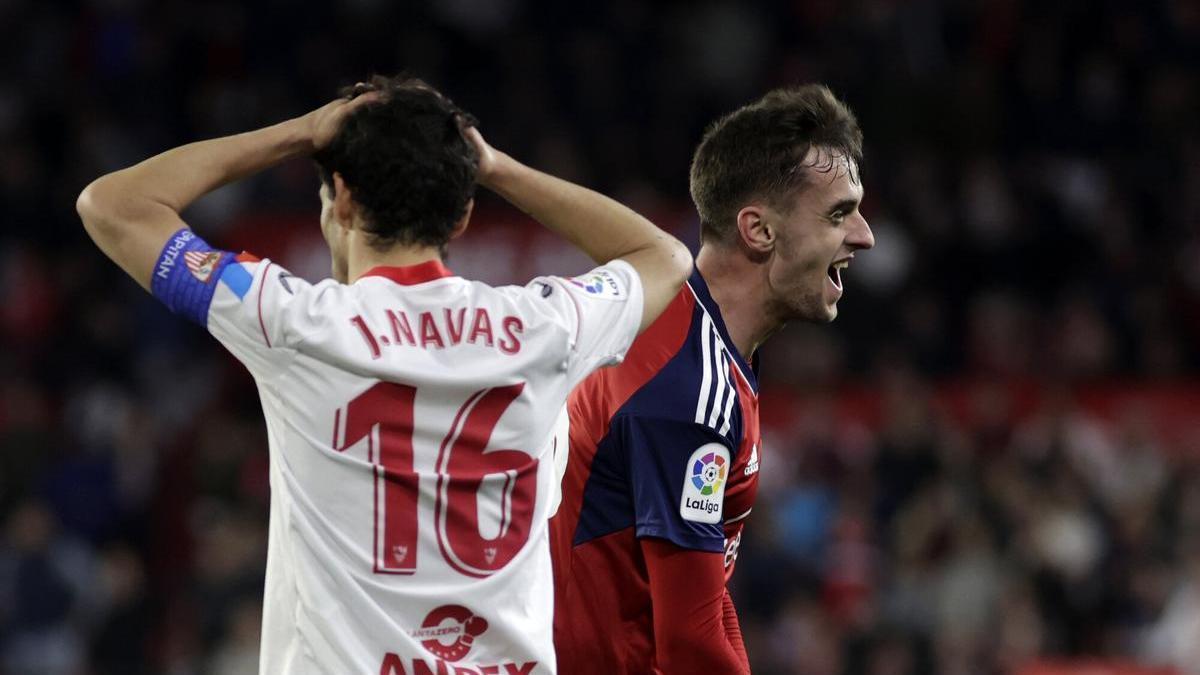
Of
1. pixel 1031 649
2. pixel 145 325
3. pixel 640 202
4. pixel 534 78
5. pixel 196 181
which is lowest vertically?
pixel 1031 649

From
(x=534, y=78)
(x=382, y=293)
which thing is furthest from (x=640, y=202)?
(x=382, y=293)

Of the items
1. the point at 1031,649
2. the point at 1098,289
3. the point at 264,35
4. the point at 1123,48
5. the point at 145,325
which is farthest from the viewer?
the point at 264,35

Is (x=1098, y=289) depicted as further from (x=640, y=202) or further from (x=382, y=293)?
(x=382, y=293)

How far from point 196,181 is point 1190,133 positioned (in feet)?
38.9

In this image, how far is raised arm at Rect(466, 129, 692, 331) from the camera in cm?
341

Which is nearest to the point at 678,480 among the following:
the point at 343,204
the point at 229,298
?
the point at 343,204

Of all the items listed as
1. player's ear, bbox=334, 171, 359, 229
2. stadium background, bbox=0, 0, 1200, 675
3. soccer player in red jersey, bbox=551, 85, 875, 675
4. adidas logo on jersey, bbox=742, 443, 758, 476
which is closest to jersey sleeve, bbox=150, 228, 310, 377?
player's ear, bbox=334, 171, 359, 229

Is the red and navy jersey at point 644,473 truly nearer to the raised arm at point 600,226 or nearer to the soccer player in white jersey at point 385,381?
the raised arm at point 600,226

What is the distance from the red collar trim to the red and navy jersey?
0.83m

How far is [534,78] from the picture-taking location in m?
14.7

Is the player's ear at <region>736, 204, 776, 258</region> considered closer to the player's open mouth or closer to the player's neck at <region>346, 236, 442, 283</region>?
the player's open mouth

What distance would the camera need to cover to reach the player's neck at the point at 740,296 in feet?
13.8

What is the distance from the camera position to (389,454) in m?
3.12

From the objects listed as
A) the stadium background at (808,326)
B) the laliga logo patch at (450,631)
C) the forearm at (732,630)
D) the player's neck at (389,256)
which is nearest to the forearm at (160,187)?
the player's neck at (389,256)
